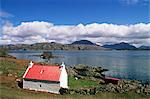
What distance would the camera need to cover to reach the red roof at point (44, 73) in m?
36.5

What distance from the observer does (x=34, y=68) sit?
3919 centimetres

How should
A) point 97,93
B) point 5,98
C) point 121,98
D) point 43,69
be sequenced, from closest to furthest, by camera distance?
point 5,98 < point 121,98 < point 97,93 < point 43,69

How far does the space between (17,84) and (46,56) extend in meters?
107

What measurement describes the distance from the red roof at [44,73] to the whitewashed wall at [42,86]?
72cm

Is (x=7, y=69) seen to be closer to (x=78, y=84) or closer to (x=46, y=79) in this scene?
(x=78, y=84)

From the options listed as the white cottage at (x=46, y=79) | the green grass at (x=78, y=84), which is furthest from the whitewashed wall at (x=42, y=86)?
the green grass at (x=78, y=84)

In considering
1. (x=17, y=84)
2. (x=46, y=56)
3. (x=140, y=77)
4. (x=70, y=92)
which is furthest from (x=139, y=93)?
(x=46, y=56)

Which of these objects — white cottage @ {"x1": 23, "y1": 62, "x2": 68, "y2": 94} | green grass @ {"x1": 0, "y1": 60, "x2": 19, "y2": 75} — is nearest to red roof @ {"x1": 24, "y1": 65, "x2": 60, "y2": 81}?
white cottage @ {"x1": 23, "y1": 62, "x2": 68, "y2": 94}

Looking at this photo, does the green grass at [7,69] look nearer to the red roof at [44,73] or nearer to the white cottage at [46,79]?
the red roof at [44,73]

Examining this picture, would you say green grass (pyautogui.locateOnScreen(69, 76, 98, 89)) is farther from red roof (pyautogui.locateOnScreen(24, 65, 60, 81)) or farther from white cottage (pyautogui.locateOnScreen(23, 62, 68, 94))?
red roof (pyautogui.locateOnScreen(24, 65, 60, 81))

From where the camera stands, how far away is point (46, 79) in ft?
120

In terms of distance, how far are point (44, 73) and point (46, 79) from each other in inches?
53.3

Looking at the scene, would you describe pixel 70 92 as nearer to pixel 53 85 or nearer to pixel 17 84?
pixel 53 85

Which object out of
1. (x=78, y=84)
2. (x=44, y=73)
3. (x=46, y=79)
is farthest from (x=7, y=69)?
(x=46, y=79)
